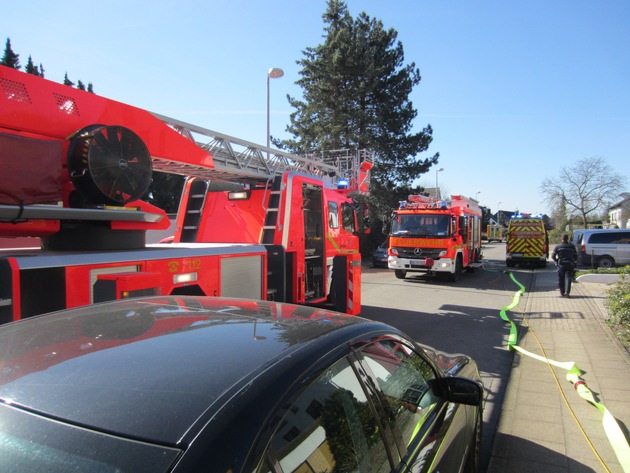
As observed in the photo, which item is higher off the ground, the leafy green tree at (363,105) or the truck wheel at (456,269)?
the leafy green tree at (363,105)

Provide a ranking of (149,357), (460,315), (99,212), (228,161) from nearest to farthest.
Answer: (149,357) → (99,212) → (228,161) → (460,315)

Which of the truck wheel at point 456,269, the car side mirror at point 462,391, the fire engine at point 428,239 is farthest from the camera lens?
the truck wheel at point 456,269

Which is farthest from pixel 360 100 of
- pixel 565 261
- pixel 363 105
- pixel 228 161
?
pixel 228 161

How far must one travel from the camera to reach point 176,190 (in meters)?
27.8

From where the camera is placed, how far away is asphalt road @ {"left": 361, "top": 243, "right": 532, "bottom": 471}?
18.0 feet

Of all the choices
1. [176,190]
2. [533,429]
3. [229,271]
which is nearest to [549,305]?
[533,429]

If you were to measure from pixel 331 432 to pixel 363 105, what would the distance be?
26.4 meters

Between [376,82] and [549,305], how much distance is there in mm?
18103

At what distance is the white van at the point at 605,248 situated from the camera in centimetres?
2014

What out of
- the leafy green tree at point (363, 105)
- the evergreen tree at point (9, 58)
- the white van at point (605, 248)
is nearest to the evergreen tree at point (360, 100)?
the leafy green tree at point (363, 105)

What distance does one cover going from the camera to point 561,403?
4402 mm

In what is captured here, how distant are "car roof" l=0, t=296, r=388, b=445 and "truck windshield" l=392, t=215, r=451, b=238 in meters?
13.5

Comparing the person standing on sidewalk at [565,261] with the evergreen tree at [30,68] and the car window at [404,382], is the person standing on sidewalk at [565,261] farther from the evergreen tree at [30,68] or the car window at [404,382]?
the evergreen tree at [30,68]

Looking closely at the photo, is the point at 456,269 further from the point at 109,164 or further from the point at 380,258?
the point at 109,164
